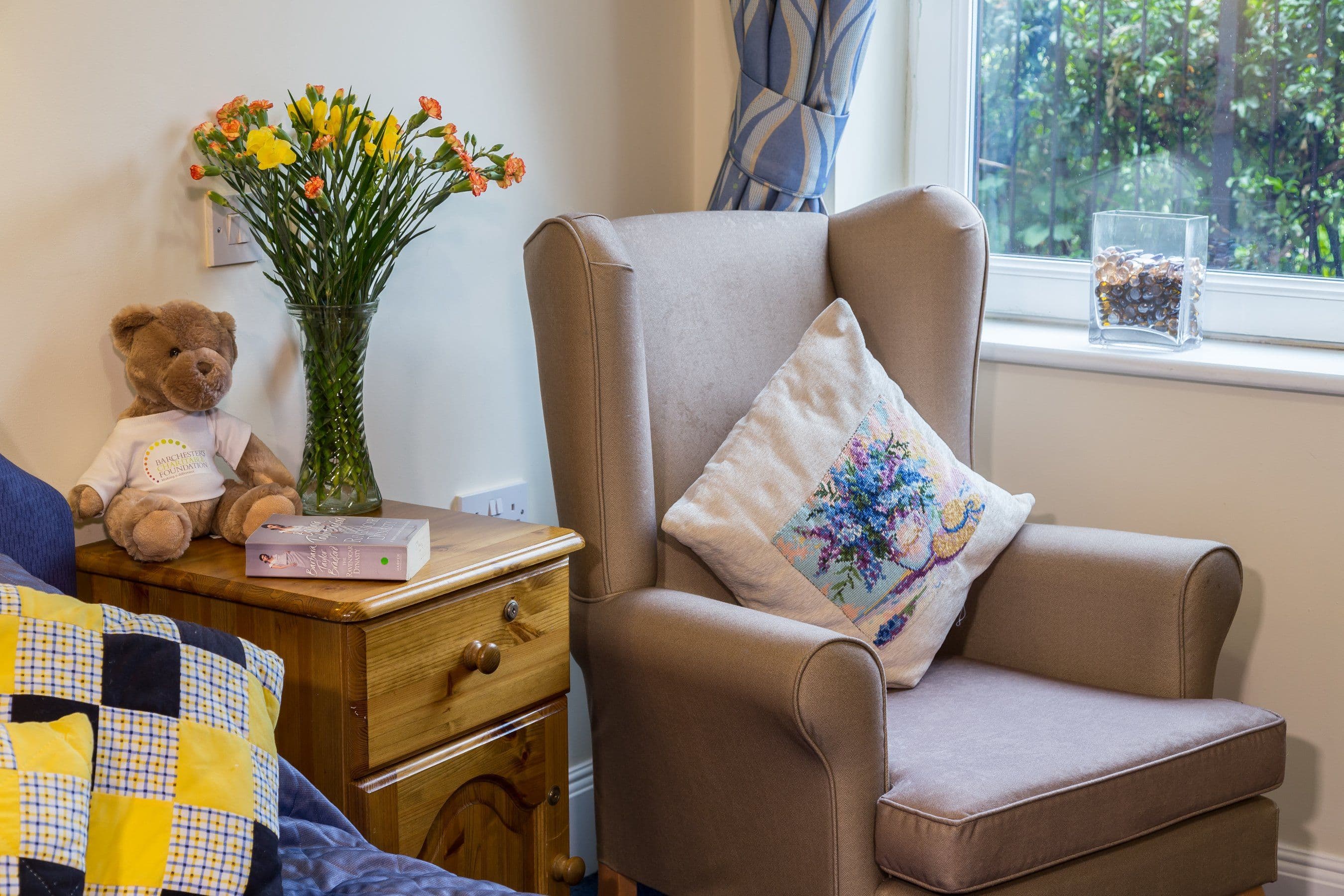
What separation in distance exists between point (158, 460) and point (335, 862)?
22.7 inches

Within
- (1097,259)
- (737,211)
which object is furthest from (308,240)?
(1097,259)

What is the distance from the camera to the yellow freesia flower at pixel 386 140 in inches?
57.4

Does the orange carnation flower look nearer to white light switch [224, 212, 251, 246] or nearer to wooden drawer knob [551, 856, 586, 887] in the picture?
white light switch [224, 212, 251, 246]

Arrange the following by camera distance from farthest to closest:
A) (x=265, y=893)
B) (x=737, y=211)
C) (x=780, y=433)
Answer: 1. (x=737, y=211)
2. (x=780, y=433)
3. (x=265, y=893)

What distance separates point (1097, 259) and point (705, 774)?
3.71ft

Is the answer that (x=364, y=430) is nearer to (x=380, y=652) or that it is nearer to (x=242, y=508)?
(x=242, y=508)

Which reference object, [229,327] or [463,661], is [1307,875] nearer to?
[463,661]

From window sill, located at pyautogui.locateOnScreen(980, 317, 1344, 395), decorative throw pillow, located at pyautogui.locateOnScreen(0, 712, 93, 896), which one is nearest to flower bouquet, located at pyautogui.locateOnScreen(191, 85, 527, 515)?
decorative throw pillow, located at pyautogui.locateOnScreen(0, 712, 93, 896)

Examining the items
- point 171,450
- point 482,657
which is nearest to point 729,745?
point 482,657

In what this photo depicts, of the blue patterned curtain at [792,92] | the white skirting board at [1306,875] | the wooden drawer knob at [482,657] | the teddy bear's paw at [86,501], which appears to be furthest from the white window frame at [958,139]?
the teddy bear's paw at [86,501]

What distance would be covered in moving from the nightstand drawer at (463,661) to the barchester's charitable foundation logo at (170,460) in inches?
13.4

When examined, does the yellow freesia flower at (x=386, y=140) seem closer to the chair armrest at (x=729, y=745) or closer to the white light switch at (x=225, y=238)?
the white light switch at (x=225, y=238)

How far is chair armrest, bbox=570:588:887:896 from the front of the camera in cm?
134

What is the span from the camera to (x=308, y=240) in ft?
5.01
